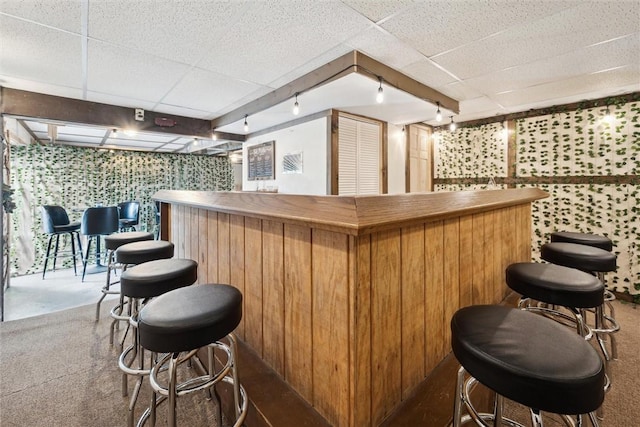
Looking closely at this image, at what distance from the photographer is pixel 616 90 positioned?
3396 mm

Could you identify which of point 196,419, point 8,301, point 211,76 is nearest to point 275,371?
point 196,419

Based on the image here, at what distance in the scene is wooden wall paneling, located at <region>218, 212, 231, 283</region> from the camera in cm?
187

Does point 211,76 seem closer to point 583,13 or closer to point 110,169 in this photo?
point 583,13

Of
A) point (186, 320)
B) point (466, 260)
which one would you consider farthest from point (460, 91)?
point (186, 320)

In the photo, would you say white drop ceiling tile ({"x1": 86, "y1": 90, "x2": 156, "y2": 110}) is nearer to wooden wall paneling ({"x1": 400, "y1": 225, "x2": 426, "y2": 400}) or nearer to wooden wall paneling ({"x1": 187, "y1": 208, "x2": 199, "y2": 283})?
wooden wall paneling ({"x1": 187, "y1": 208, "x2": 199, "y2": 283})

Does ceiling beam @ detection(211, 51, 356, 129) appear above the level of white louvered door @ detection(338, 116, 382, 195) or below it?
above

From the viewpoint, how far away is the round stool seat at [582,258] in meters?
1.85

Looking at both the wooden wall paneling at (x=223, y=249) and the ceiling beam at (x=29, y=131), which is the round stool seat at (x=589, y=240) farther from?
the ceiling beam at (x=29, y=131)

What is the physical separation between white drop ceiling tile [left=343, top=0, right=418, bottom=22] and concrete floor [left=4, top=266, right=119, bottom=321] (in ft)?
13.1

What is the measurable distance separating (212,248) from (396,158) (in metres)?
3.72

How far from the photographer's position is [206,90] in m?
3.47

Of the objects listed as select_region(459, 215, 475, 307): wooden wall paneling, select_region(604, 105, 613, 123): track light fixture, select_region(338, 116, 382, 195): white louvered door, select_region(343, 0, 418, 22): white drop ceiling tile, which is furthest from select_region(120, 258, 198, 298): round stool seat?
select_region(604, 105, 613, 123): track light fixture

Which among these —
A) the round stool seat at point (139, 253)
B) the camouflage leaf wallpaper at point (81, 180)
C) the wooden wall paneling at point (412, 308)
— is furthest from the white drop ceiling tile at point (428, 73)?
the camouflage leaf wallpaper at point (81, 180)

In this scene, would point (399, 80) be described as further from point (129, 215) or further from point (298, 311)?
point (129, 215)
